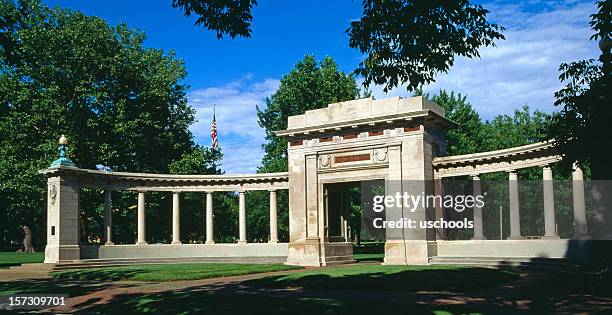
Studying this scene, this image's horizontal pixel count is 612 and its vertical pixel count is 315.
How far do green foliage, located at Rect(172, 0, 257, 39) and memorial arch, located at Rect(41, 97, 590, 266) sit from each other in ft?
63.8

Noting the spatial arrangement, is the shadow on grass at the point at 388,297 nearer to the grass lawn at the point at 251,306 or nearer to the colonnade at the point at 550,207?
the grass lawn at the point at 251,306

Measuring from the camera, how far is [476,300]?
16406 mm

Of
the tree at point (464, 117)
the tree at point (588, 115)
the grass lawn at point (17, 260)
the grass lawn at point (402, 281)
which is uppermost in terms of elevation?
the tree at point (464, 117)

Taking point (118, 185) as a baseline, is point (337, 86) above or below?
above

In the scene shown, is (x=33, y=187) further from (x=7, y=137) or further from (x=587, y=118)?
(x=587, y=118)

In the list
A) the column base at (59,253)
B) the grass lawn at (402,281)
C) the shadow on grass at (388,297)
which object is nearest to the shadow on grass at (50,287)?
the shadow on grass at (388,297)

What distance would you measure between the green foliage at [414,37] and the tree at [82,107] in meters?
35.6

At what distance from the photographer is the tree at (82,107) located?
45.1 m

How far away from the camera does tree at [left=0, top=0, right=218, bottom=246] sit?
1775 inches

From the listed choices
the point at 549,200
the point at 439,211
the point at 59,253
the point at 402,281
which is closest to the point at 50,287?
the point at 59,253

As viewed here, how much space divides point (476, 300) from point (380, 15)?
8.60 m

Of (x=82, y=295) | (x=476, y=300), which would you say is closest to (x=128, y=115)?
(x=82, y=295)

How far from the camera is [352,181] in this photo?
35188mm

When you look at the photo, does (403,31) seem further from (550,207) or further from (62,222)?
(62,222)
